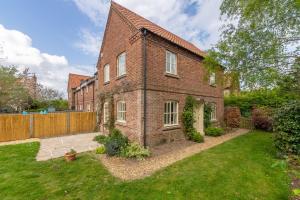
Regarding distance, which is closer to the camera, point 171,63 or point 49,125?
point 171,63

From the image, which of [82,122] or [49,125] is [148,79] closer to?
[82,122]

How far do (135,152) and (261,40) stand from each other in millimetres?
7355

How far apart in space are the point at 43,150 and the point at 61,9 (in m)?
10.1

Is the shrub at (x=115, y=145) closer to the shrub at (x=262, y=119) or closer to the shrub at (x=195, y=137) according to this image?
the shrub at (x=195, y=137)

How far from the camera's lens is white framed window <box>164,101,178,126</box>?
8.70 meters

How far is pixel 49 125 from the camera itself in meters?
12.1

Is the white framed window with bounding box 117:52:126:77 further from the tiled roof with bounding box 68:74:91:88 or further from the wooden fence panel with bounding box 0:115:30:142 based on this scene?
the tiled roof with bounding box 68:74:91:88

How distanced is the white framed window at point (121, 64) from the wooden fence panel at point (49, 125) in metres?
6.94

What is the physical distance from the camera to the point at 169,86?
870 cm

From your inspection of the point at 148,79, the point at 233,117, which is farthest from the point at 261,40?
the point at 233,117

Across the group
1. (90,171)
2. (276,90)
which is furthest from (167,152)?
(276,90)

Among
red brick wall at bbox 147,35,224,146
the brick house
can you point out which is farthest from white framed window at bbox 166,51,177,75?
red brick wall at bbox 147,35,224,146

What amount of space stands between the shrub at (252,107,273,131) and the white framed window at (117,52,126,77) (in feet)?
43.8

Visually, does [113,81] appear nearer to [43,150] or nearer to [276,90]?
[43,150]
